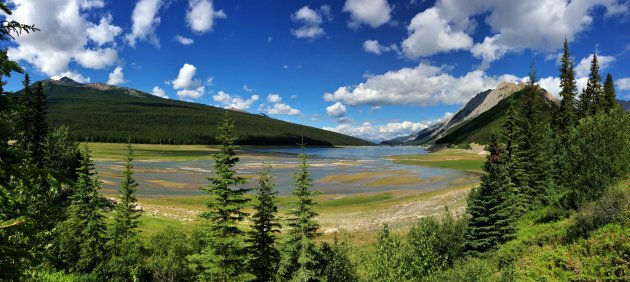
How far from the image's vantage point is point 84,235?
26.8 m

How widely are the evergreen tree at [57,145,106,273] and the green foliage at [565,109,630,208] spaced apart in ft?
115

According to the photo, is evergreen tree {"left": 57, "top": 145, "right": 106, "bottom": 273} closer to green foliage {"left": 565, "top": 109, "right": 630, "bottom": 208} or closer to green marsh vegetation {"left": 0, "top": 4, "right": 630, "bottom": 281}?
green marsh vegetation {"left": 0, "top": 4, "right": 630, "bottom": 281}

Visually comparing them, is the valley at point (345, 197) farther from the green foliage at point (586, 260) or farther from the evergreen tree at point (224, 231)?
the green foliage at point (586, 260)

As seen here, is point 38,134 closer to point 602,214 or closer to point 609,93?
point 602,214

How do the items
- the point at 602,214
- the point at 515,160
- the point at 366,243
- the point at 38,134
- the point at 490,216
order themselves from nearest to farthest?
the point at 602,214, the point at 490,216, the point at 515,160, the point at 366,243, the point at 38,134

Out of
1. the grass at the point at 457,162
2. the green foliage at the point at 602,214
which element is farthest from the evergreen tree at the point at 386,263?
the grass at the point at 457,162

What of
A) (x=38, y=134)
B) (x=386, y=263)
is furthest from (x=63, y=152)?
(x=386, y=263)

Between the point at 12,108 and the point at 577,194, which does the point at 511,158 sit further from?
the point at 12,108

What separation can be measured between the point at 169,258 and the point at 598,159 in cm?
3292

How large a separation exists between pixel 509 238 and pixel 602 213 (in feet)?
25.1

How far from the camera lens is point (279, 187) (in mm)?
79375

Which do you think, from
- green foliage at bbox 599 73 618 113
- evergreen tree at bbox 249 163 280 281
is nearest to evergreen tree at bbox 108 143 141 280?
evergreen tree at bbox 249 163 280 281

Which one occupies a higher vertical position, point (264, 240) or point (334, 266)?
point (264, 240)

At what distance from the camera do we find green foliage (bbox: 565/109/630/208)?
28250mm
